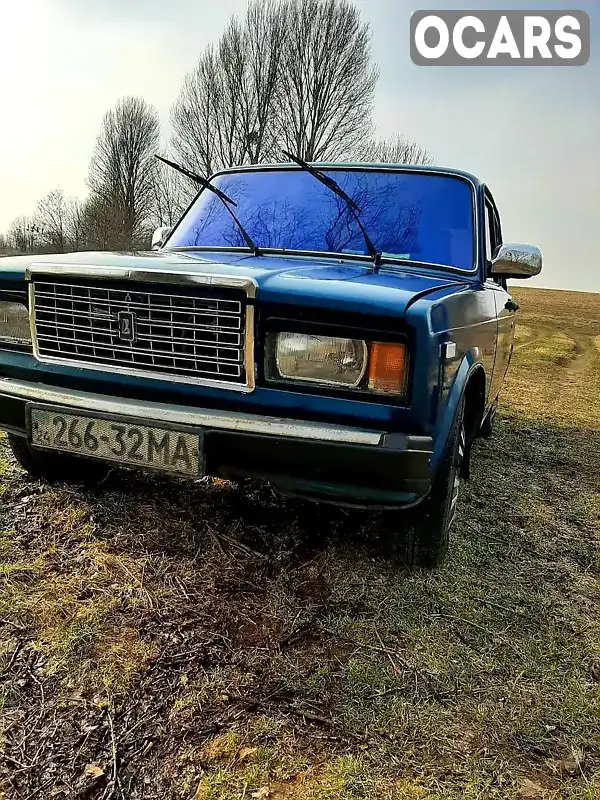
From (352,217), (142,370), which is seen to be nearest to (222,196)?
(352,217)

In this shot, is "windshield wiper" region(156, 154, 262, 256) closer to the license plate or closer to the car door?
the license plate

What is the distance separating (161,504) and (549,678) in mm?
1846

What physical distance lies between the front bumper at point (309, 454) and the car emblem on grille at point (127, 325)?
0.84ft

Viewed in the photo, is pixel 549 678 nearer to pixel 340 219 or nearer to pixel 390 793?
pixel 390 793

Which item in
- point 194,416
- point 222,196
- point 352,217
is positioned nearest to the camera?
point 194,416

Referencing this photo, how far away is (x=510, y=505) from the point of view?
368cm

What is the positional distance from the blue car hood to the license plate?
0.57m

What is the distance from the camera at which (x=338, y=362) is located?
2133 millimetres

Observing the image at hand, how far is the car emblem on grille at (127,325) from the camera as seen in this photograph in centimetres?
234

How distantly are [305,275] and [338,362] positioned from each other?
387mm

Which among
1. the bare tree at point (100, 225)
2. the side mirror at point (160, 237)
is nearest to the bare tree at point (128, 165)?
the bare tree at point (100, 225)

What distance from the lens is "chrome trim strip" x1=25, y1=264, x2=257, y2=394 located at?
2.14 metres

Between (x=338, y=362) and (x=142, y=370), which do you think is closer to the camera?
(x=338, y=362)

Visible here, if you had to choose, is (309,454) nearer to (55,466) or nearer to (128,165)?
(55,466)
